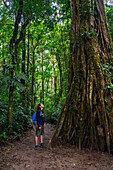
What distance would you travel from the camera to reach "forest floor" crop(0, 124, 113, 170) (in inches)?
118

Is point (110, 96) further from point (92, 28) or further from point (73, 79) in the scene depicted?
point (92, 28)

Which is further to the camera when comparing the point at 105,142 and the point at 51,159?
the point at 105,142

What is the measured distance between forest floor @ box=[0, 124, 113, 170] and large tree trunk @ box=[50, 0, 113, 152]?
0.36 metres

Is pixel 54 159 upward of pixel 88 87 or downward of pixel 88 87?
downward

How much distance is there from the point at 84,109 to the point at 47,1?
16.8 feet

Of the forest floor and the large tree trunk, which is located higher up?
the large tree trunk

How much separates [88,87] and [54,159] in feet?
7.38

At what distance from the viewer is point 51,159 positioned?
3.37 metres

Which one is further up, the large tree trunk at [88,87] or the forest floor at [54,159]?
the large tree trunk at [88,87]

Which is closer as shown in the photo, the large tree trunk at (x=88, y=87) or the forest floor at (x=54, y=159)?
the forest floor at (x=54, y=159)

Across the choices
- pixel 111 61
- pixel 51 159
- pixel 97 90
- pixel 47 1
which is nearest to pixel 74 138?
pixel 51 159

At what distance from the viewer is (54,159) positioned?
3371 mm

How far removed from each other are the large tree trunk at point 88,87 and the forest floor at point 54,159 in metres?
0.36

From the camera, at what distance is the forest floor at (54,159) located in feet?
9.86
